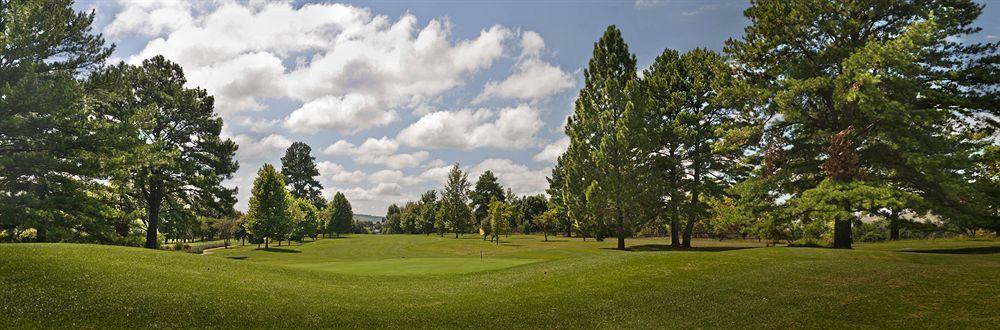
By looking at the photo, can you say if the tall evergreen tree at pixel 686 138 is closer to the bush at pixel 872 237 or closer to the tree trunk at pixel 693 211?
the tree trunk at pixel 693 211

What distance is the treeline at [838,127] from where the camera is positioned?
2825cm

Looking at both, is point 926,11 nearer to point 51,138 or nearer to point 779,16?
point 779,16

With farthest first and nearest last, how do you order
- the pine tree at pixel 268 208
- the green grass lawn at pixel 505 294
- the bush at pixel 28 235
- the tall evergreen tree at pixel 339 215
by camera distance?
the tall evergreen tree at pixel 339 215 → the pine tree at pixel 268 208 → the bush at pixel 28 235 → the green grass lawn at pixel 505 294

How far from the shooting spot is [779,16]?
111 feet

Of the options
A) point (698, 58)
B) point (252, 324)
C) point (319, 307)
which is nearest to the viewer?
point (252, 324)

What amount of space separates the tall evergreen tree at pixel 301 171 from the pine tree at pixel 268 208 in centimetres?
5353

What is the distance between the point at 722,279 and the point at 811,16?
76.6ft

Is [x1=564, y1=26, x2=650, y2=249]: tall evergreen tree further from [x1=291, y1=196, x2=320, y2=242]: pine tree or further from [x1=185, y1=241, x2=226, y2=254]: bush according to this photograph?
[x1=291, y1=196, x2=320, y2=242]: pine tree

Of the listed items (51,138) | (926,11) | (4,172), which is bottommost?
(4,172)

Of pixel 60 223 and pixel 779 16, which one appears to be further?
pixel 779 16

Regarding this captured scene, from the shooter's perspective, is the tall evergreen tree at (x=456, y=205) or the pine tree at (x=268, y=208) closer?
the pine tree at (x=268, y=208)

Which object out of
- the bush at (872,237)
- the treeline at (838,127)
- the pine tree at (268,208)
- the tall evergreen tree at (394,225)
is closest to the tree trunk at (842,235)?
the treeline at (838,127)

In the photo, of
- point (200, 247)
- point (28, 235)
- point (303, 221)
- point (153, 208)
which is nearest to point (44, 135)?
point (28, 235)

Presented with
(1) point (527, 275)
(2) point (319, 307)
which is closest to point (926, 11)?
(1) point (527, 275)
